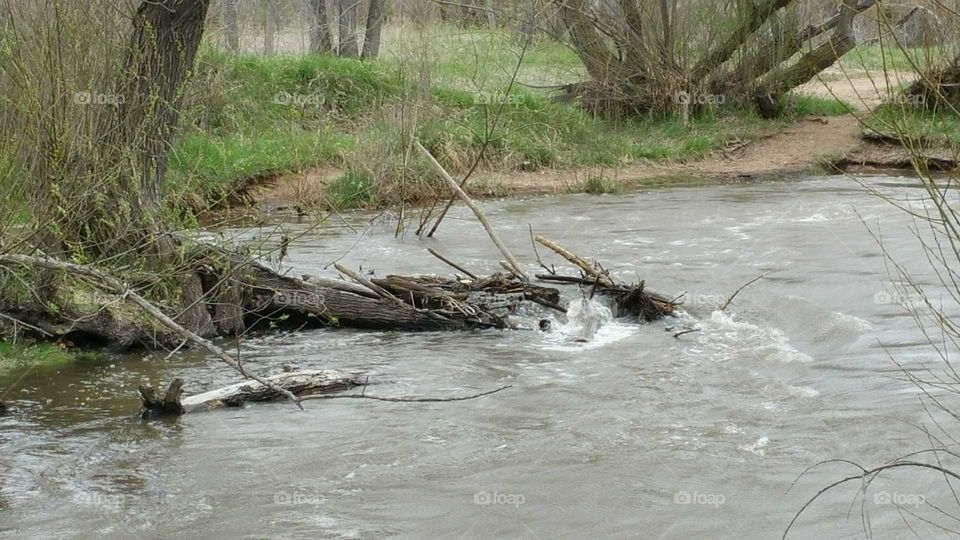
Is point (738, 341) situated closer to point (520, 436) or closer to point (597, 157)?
point (520, 436)

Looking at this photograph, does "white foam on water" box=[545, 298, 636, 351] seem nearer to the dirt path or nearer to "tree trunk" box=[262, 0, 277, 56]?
the dirt path

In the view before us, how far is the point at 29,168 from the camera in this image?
8.34 meters

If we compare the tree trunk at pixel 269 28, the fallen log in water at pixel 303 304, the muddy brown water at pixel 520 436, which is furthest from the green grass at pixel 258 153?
the fallen log in water at pixel 303 304

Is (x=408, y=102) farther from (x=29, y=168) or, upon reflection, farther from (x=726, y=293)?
(x=29, y=168)

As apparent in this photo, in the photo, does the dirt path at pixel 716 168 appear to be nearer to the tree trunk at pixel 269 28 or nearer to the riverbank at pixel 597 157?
the riverbank at pixel 597 157

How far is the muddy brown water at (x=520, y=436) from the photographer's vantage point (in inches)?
247

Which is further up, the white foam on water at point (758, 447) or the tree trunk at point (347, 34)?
the tree trunk at point (347, 34)

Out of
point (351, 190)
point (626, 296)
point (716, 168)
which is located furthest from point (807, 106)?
point (626, 296)

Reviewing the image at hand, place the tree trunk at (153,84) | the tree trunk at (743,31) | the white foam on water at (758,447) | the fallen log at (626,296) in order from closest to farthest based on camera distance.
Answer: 1. the white foam on water at (758,447)
2. the tree trunk at (153,84)
3. the fallen log at (626,296)
4. the tree trunk at (743,31)

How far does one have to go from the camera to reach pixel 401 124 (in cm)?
1680

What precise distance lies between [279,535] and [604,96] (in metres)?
17.7

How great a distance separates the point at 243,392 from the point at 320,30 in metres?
18.7

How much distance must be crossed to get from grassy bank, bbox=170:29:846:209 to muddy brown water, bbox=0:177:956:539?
18.9ft

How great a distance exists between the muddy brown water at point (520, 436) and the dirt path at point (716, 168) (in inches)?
223
